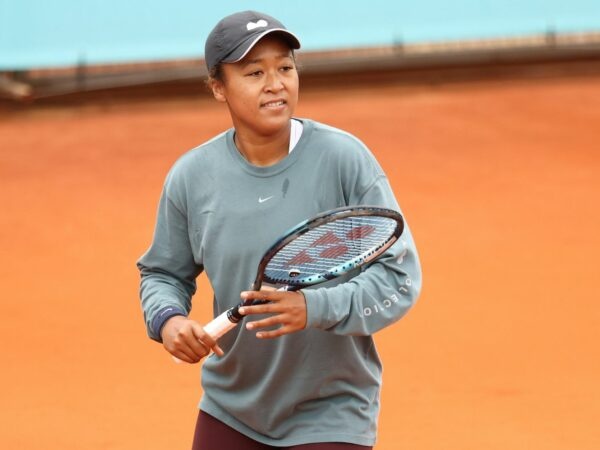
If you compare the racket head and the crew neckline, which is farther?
the crew neckline

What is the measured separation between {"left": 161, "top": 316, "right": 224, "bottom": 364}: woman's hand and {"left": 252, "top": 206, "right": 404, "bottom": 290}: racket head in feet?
0.50

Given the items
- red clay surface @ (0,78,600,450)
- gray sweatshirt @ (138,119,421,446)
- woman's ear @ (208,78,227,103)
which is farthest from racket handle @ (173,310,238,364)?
red clay surface @ (0,78,600,450)

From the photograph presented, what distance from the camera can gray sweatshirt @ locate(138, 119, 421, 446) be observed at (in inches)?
108

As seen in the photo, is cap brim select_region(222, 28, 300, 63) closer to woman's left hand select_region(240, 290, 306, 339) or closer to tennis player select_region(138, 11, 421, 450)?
tennis player select_region(138, 11, 421, 450)

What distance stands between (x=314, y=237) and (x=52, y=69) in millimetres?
7774

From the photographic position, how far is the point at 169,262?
9.81 feet

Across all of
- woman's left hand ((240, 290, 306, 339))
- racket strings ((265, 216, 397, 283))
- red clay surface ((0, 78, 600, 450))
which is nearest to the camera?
woman's left hand ((240, 290, 306, 339))

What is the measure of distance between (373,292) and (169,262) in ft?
1.85

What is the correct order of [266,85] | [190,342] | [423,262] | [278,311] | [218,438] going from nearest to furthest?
[278,311] < [190,342] < [266,85] < [218,438] < [423,262]

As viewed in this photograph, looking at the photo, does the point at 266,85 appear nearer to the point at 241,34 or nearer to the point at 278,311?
the point at 241,34

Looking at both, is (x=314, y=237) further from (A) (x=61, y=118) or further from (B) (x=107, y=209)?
(A) (x=61, y=118)

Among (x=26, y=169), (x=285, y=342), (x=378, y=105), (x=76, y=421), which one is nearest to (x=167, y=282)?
(x=285, y=342)

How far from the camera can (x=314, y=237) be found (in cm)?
269

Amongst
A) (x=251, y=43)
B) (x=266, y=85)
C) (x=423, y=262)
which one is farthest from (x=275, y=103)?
(x=423, y=262)
